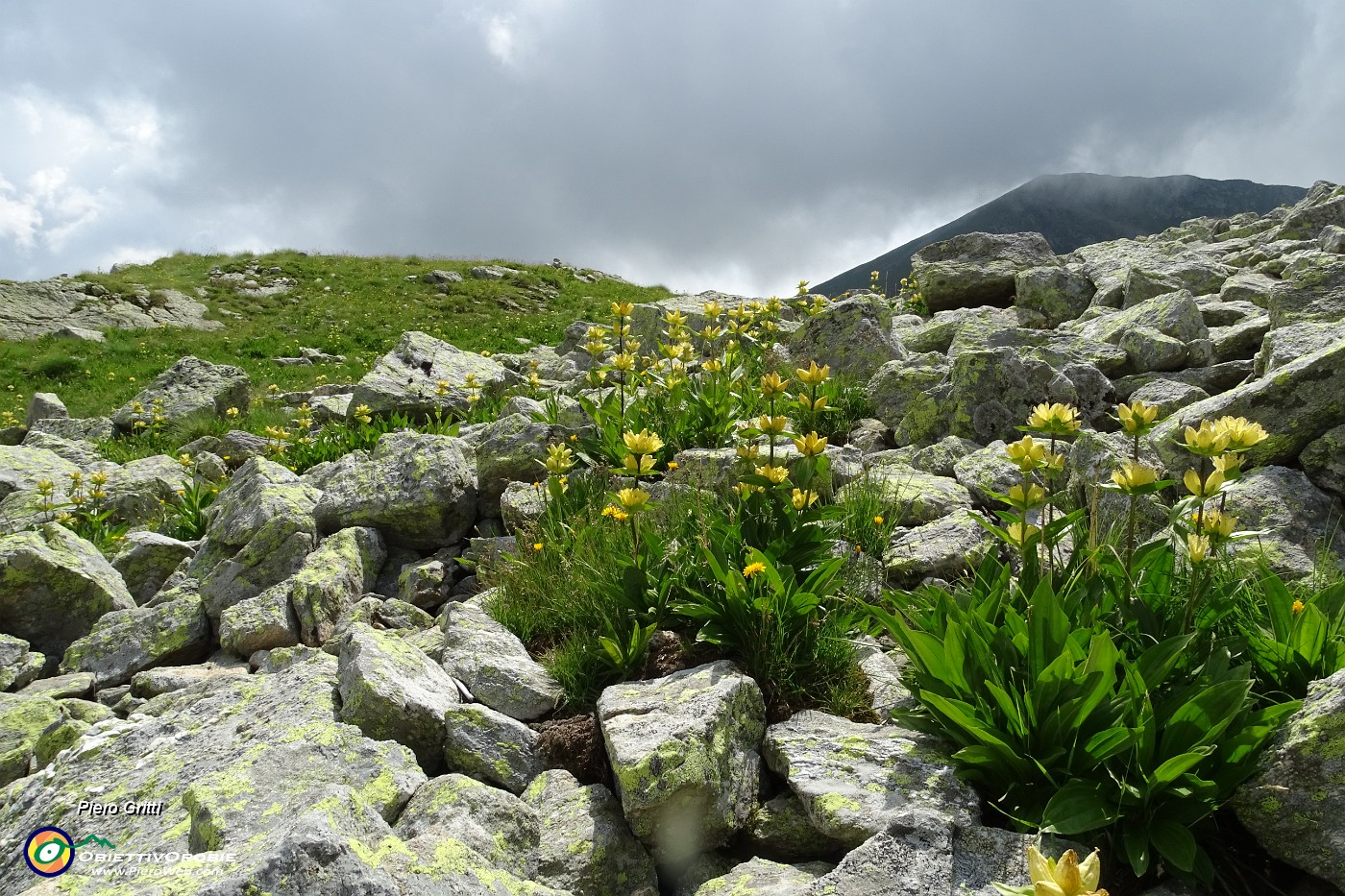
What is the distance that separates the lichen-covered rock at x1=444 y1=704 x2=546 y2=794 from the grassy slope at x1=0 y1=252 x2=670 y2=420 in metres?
15.9

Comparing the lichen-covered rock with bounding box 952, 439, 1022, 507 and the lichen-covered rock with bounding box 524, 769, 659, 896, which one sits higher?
the lichen-covered rock with bounding box 952, 439, 1022, 507

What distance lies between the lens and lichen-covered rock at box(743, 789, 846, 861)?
10.7ft

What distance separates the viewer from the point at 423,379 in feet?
39.7

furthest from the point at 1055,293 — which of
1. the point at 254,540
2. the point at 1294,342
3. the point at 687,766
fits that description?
the point at 254,540

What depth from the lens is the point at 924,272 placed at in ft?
45.9

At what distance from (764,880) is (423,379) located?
34.4 ft

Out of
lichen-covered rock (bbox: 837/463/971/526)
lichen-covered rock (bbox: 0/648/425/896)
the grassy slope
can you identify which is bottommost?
lichen-covered rock (bbox: 0/648/425/896)

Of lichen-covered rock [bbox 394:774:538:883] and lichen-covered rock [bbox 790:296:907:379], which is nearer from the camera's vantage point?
lichen-covered rock [bbox 394:774:538:883]

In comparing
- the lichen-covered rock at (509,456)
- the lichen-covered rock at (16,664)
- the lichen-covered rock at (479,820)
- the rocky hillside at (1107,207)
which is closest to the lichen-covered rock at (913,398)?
the lichen-covered rock at (509,456)

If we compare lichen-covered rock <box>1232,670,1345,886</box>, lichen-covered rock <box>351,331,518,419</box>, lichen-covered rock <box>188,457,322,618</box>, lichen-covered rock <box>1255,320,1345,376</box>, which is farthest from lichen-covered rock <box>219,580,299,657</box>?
lichen-covered rock <box>1255,320,1345,376</box>

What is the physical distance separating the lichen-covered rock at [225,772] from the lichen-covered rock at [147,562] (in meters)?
3.30

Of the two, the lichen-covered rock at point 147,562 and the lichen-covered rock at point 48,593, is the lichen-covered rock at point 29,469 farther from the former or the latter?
the lichen-covered rock at point 48,593

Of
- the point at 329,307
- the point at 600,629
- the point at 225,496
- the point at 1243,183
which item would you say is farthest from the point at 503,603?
the point at 1243,183

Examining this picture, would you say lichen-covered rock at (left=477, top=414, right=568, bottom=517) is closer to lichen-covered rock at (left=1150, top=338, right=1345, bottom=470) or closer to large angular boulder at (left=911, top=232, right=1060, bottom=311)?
lichen-covered rock at (left=1150, top=338, right=1345, bottom=470)
